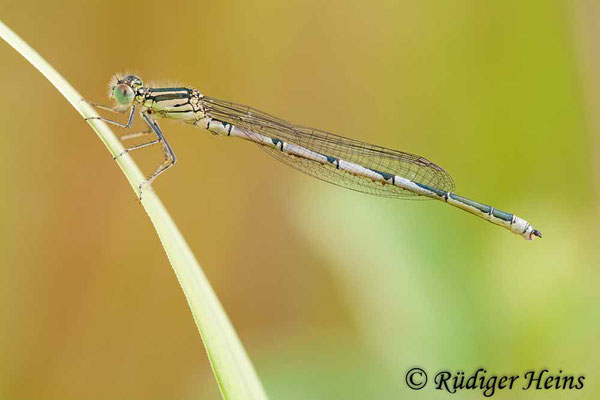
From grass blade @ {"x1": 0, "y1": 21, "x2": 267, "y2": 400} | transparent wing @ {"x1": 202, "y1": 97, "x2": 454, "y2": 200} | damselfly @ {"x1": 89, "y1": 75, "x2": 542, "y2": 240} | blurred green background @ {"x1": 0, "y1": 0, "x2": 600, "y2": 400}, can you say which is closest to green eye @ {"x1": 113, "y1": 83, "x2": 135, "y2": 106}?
damselfly @ {"x1": 89, "y1": 75, "x2": 542, "y2": 240}

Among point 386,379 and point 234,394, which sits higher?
point 386,379

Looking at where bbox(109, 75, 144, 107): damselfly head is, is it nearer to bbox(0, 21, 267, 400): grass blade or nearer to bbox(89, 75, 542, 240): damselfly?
bbox(89, 75, 542, 240): damselfly

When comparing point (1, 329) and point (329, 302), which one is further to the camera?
point (329, 302)

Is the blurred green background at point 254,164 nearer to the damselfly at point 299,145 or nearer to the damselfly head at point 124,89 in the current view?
the damselfly at point 299,145

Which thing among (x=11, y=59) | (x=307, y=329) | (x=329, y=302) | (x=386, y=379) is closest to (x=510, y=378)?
(x=386, y=379)

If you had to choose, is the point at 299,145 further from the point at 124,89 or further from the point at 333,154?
the point at 124,89

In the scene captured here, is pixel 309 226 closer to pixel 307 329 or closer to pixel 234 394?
pixel 307 329
